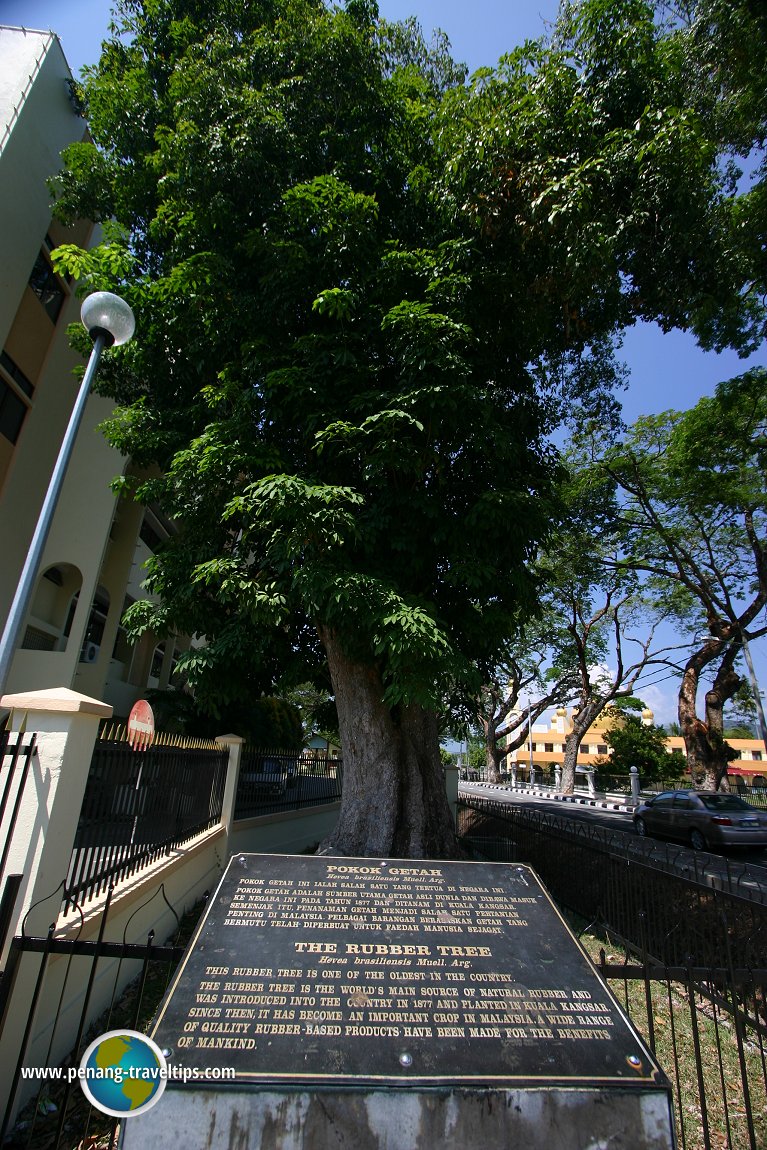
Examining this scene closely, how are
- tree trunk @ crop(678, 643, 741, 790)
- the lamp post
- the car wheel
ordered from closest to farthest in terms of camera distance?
the lamp post
the car wheel
tree trunk @ crop(678, 643, 741, 790)

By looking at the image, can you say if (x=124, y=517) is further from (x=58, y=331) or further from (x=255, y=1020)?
(x=255, y=1020)

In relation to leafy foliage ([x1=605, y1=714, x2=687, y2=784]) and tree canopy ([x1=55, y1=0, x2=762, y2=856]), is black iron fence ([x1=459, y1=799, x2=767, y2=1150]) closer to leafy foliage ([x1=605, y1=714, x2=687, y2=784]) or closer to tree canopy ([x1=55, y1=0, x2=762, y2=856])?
tree canopy ([x1=55, y1=0, x2=762, y2=856])

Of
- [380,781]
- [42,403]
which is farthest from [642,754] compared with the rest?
[42,403]

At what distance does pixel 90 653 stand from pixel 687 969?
52.5 feet

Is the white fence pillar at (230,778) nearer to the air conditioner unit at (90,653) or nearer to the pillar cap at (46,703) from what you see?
the pillar cap at (46,703)

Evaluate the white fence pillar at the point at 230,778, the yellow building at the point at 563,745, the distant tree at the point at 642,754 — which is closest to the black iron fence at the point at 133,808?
the white fence pillar at the point at 230,778

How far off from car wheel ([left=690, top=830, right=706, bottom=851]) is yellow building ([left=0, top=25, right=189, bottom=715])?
1615 centimetres

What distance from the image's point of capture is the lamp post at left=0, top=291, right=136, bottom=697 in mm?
4281

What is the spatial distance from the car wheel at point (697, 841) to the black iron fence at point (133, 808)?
13293 mm

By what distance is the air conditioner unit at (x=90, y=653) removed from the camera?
15309mm

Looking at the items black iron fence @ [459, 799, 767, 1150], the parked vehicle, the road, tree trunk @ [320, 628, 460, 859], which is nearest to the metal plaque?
black iron fence @ [459, 799, 767, 1150]

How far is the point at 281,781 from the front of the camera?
10.8 m

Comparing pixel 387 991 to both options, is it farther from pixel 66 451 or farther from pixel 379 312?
pixel 379 312

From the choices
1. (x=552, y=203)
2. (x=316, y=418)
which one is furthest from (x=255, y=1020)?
(x=552, y=203)
